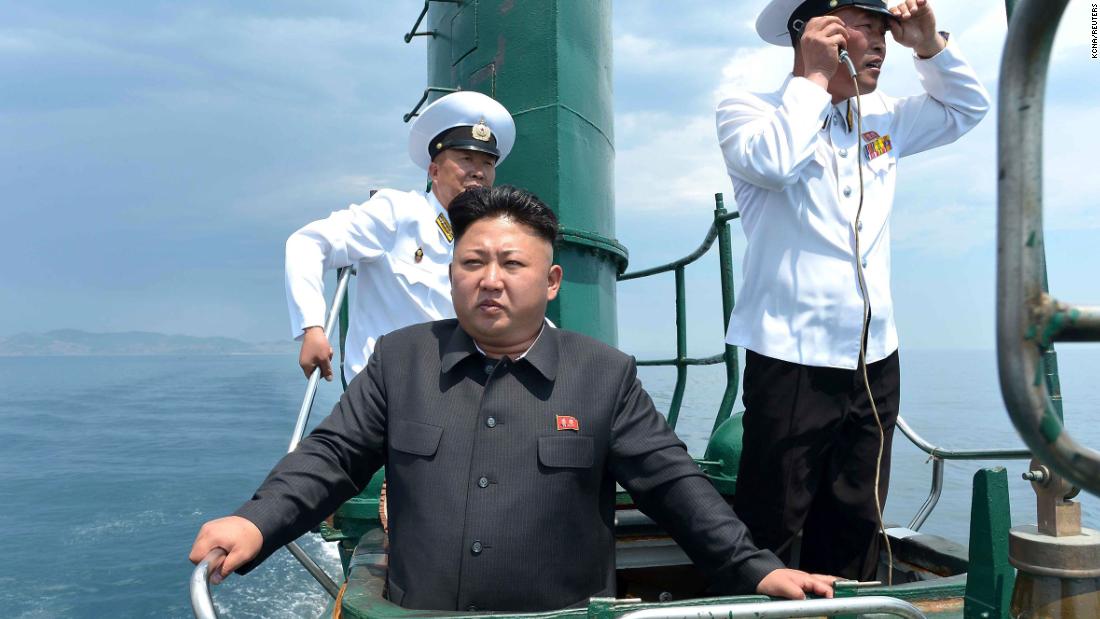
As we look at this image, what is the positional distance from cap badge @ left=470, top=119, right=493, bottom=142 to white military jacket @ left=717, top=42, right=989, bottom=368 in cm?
110

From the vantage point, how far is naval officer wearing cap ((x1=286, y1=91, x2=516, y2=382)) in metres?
2.94

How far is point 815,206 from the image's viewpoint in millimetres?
2289

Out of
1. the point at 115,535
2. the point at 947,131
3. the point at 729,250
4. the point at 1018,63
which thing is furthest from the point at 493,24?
the point at 115,535

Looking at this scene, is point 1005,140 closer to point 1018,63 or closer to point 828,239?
point 1018,63

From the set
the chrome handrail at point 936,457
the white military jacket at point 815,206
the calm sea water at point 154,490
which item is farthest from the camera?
the calm sea water at point 154,490

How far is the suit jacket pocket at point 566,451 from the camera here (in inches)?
69.1

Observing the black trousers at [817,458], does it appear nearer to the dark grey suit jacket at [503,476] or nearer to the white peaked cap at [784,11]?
the dark grey suit jacket at [503,476]

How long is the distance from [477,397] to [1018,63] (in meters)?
1.33

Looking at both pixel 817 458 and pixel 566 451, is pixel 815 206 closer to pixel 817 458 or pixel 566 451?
pixel 817 458

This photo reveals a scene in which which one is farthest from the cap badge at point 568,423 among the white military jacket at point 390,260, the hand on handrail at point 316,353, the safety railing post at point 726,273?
the safety railing post at point 726,273

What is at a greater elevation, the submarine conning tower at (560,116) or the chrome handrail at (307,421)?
the submarine conning tower at (560,116)

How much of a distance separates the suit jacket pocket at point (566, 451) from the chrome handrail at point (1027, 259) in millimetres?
1121

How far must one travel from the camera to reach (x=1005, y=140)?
75cm

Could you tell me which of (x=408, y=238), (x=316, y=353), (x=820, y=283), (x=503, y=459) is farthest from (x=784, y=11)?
(x=316, y=353)
